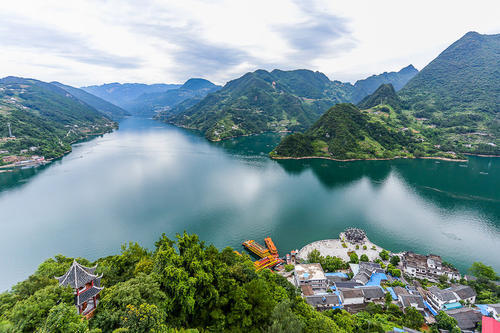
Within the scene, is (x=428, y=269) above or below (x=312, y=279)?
above

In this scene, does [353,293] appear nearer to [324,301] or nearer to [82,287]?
[324,301]

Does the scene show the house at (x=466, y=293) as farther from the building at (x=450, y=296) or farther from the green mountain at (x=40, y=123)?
the green mountain at (x=40, y=123)

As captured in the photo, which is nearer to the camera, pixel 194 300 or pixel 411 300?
pixel 194 300

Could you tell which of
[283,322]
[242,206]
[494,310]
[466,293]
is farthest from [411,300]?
[242,206]

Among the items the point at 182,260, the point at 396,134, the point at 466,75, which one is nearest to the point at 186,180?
the point at 182,260

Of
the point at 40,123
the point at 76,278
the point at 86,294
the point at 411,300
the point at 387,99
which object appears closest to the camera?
the point at 76,278

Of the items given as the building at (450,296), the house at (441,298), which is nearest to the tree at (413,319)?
the house at (441,298)
